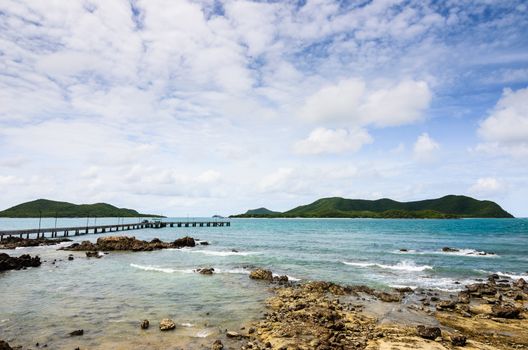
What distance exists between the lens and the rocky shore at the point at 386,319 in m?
14.9

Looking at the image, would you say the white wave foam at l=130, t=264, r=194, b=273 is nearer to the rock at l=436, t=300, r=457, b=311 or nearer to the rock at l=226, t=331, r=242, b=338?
the rock at l=226, t=331, r=242, b=338

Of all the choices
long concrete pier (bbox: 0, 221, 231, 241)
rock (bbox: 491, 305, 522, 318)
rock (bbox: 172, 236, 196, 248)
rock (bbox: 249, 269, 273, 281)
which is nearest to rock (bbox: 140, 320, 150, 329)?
rock (bbox: 249, 269, 273, 281)

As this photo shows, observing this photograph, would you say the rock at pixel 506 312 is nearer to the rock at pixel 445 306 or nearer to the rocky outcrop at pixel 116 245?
the rock at pixel 445 306

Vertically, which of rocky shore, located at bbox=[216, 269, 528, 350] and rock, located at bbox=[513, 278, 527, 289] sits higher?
rocky shore, located at bbox=[216, 269, 528, 350]

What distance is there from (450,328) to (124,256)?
136 feet

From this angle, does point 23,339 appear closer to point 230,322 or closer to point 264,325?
point 230,322

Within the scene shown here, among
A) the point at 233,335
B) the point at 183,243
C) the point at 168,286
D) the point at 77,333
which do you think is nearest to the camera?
the point at 233,335

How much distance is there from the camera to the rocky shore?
14.9m

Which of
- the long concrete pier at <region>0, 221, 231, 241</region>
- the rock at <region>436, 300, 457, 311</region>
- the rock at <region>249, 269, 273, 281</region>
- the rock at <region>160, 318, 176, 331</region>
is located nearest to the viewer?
the rock at <region>160, 318, 176, 331</region>

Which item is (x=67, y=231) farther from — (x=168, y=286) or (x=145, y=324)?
(x=145, y=324)

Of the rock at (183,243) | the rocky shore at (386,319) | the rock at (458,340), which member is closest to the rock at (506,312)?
the rocky shore at (386,319)

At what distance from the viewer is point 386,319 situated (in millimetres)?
18812

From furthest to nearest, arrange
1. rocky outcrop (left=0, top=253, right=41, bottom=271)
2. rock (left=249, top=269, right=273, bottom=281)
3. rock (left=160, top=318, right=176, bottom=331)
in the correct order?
rocky outcrop (left=0, top=253, right=41, bottom=271) < rock (left=249, top=269, right=273, bottom=281) < rock (left=160, top=318, right=176, bottom=331)

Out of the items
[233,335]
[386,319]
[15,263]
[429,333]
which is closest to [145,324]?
[233,335]
